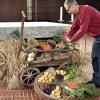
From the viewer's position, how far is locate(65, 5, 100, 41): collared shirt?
659 cm

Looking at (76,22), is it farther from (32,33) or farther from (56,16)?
(56,16)

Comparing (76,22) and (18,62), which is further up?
(76,22)

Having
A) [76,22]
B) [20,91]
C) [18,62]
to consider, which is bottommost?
[20,91]

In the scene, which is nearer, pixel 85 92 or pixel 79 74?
pixel 85 92

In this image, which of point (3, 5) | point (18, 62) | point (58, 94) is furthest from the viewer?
point (3, 5)

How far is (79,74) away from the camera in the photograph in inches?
274

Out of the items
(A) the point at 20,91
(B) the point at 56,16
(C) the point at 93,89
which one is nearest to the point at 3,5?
(B) the point at 56,16

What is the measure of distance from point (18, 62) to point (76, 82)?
5.00ft

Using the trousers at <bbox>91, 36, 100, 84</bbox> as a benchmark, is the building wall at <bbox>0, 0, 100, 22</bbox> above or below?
above

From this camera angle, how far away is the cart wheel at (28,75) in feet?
24.2

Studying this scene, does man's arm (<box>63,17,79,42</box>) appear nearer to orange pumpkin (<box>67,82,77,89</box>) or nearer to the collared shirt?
the collared shirt

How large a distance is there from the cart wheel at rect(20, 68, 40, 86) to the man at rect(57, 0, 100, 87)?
92 centimetres

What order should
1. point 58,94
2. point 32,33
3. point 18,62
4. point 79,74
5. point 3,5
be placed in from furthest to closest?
1. point 3,5
2. point 32,33
3. point 18,62
4. point 79,74
5. point 58,94

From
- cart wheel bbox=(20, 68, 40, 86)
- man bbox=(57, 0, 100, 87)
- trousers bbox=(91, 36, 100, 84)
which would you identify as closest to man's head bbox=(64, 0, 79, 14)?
man bbox=(57, 0, 100, 87)
